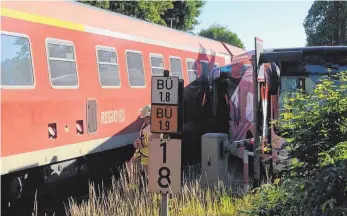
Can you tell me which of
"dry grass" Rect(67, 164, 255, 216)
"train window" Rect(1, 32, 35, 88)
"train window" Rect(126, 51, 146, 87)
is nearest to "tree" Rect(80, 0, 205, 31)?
"train window" Rect(126, 51, 146, 87)

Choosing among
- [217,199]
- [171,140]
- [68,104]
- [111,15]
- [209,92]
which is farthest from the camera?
[209,92]

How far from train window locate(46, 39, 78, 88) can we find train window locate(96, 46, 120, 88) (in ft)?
2.69

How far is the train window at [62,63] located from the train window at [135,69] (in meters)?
1.91

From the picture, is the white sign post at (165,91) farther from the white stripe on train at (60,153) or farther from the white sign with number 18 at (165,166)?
the white stripe on train at (60,153)

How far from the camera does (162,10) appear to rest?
2505 cm

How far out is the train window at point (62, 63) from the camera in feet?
24.8

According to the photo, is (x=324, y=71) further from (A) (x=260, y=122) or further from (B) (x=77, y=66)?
(B) (x=77, y=66)

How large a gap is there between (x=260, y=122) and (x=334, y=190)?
411 cm

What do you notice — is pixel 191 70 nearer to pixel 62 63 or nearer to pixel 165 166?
pixel 62 63

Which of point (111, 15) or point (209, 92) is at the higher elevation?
point (111, 15)

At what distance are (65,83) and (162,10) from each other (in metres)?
17.8

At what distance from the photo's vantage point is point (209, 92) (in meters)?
14.3

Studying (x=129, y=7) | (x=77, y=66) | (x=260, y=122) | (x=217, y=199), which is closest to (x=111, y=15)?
(x=77, y=66)

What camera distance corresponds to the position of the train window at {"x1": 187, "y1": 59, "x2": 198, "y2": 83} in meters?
13.2
